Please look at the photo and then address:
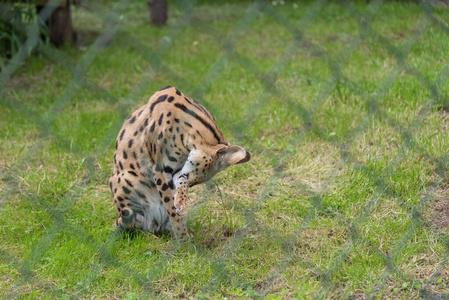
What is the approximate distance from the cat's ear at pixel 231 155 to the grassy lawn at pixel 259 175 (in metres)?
0.59

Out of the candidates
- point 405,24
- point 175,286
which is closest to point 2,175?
point 175,286

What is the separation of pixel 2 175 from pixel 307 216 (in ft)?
7.66

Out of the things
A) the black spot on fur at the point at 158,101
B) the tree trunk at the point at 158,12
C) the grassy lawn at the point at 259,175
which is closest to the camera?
the grassy lawn at the point at 259,175

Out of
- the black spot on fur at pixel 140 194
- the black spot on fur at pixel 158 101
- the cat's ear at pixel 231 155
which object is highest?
the black spot on fur at pixel 158 101

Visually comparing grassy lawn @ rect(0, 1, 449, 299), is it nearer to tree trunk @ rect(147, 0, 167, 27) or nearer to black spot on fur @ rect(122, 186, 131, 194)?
black spot on fur @ rect(122, 186, 131, 194)

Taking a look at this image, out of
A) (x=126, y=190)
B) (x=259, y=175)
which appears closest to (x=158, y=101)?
(x=126, y=190)

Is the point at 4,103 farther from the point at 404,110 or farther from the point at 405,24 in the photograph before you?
the point at 405,24

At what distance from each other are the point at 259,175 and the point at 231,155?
110 centimetres

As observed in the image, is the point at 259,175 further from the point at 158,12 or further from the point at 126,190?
the point at 158,12

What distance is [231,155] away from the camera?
3.11 metres

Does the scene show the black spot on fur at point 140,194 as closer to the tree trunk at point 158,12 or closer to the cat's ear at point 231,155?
the cat's ear at point 231,155

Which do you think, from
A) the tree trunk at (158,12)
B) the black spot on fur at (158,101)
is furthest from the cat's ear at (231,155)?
the tree trunk at (158,12)

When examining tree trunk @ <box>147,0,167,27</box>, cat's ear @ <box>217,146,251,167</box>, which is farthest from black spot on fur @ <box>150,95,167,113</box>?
tree trunk @ <box>147,0,167,27</box>

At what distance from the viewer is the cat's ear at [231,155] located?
3045 mm
